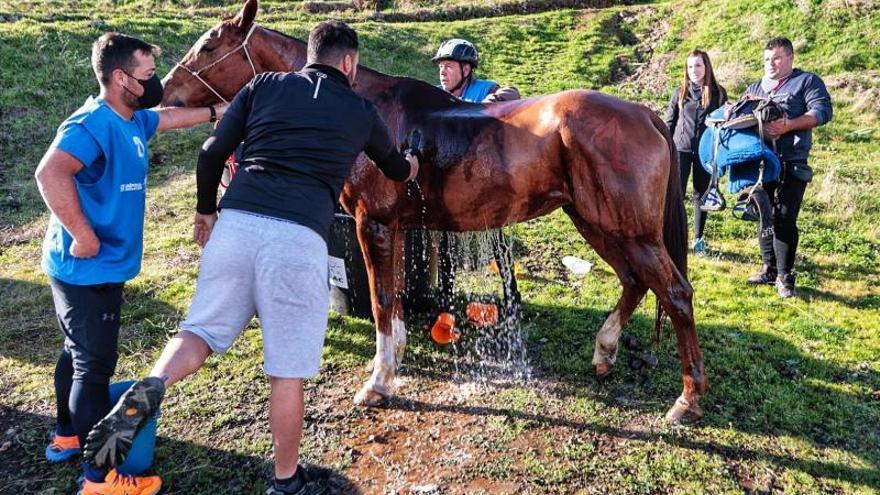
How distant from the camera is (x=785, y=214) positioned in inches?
207

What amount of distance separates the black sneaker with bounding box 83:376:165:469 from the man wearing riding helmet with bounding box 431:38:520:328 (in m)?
3.03

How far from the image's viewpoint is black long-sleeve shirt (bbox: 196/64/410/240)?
2.73m

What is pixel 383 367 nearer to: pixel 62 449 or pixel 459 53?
pixel 62 449

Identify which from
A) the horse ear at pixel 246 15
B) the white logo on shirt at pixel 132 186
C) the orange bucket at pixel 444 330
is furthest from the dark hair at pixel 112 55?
the orange bucket at pixel 444 330

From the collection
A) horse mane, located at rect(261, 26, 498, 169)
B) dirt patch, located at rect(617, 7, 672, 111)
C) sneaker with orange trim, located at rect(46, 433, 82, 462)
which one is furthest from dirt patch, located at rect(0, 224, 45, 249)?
dirt patch, located at rect(617, 7, 672, 111)

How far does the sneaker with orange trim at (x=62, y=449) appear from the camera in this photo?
11.2 feet

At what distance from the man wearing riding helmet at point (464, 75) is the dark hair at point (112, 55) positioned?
2474mm

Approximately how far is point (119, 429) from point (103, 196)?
1.15 meters

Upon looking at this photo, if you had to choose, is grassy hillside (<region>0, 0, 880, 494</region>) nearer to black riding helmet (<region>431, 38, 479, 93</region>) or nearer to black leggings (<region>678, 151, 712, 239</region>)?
black leggings (<region>678, 151, 712, 239</region>)

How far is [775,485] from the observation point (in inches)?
129

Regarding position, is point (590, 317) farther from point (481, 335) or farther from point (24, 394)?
point (24, 394)

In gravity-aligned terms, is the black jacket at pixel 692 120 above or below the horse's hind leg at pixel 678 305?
above

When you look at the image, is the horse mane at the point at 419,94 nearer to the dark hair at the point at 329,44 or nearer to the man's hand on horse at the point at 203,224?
the dark hair at the point at 329,44

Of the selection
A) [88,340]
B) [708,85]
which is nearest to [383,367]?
[88,340]
